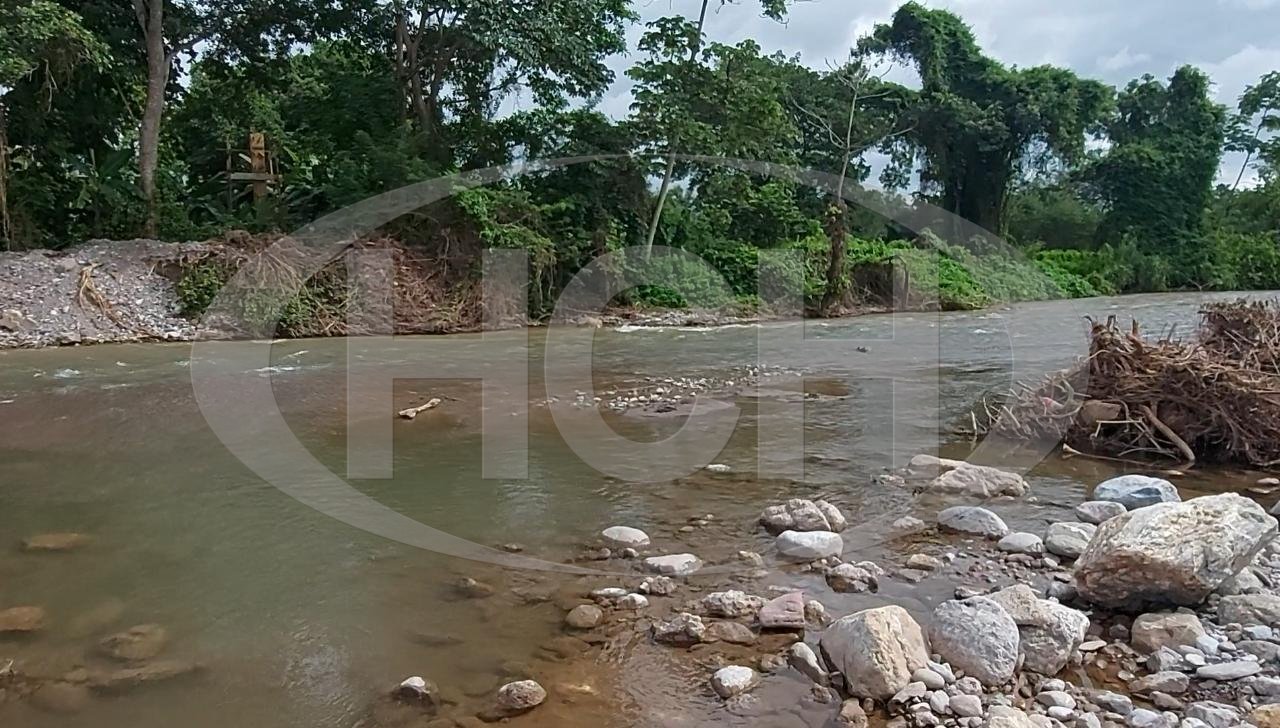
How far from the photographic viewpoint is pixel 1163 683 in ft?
8.70

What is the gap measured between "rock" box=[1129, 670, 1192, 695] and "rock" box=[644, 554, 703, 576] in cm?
173

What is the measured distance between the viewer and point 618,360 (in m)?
10.7

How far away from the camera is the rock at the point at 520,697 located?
8.52 ft

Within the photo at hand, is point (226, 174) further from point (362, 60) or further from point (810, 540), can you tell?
point (810, 540)

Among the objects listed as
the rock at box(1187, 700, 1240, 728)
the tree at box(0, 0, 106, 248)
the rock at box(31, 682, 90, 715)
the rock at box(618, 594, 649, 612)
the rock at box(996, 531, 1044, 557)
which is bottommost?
the rock at box(31, 682, 90, 715)

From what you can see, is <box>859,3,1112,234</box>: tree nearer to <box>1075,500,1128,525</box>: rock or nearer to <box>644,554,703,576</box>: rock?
<box>1075,500,1128,525</box>: rock

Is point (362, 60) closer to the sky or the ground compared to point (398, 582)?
closer to the sky

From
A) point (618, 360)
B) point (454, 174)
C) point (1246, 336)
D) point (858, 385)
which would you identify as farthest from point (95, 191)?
point (1246, 336)

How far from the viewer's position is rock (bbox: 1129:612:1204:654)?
2885 mm

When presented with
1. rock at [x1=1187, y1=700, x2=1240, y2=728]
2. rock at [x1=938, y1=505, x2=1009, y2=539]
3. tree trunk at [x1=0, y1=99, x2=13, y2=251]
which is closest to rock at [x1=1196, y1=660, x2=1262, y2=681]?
rock at [x1=1187, y1=700, x2=1240, y2=728]

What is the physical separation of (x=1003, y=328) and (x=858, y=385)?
7279mm

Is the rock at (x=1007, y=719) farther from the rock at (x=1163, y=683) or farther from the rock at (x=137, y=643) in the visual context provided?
the rock at (x=137, y=643)

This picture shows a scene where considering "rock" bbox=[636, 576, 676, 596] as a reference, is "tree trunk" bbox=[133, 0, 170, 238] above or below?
above

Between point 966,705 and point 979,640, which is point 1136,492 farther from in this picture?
point 966,705
